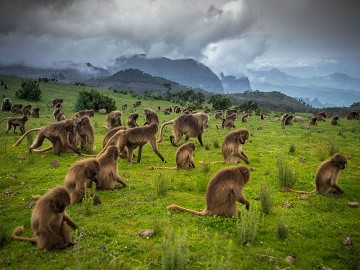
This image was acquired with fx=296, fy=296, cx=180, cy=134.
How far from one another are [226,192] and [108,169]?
4.85 metres

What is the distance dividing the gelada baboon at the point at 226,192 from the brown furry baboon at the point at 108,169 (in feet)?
13.1

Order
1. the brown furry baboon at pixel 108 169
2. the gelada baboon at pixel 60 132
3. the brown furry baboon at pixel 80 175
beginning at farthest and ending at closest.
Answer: the gelada baboon at pixel 60 132, the brown furry baboon at pixel 108 169, the brown furry baboon at pixel 80 175

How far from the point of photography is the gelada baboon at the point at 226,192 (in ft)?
28.3

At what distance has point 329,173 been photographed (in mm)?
10820

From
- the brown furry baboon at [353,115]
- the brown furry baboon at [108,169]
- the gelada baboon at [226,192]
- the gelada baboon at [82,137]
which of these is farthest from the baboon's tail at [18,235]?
the brown furry baboon at [353,115]

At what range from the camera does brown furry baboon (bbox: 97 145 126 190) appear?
436 inches

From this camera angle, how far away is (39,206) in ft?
22.9

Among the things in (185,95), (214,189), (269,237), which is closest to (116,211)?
(214,189)

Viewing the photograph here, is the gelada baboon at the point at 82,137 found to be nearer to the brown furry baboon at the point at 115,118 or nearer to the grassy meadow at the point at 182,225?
the grassy meadow at the point at 182,225

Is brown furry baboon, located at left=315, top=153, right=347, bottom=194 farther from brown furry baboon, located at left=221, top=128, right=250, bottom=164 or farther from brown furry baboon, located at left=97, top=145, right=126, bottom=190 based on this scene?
brown furry baboon, located at left=97, top=145, right=126, bottom=190

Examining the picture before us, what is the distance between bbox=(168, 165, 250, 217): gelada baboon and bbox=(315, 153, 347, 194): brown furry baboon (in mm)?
3717

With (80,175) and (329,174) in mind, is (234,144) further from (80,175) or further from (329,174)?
(80,175)

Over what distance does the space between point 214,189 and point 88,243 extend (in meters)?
3.70

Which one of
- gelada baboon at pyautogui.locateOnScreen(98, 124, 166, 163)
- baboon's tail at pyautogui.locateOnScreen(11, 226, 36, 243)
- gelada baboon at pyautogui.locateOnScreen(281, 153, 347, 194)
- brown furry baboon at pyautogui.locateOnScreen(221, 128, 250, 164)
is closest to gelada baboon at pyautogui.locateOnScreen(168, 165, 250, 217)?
gelada baboon at pyautogui.locateOnScreen(281, 153, 347, 194)
